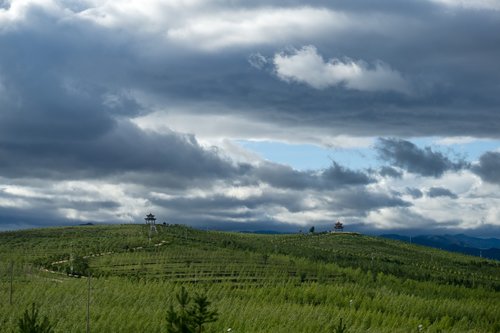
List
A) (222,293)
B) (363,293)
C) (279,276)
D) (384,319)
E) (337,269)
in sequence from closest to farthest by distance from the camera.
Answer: (384,319)
(222,293)
(363,293)
(279,276)
(337,269)

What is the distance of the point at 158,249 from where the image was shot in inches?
3243

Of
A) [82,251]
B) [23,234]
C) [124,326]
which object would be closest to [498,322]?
[124,326]

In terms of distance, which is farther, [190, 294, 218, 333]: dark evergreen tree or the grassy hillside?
the grassy hillside

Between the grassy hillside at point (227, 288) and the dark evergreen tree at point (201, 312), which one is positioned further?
the grassy hillside at point (227, 288)

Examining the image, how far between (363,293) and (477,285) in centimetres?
3549

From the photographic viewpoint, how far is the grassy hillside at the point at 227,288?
36219mm

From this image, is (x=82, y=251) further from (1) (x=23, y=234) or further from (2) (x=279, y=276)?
(1) (x=23, y=234)

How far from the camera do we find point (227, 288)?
187 ft

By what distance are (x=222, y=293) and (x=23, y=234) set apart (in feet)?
241

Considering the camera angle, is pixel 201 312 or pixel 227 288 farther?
pixel 227 288

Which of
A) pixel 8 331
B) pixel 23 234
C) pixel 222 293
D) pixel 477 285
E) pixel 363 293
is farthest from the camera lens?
pixel 23 234

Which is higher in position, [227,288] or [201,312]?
[201,312]

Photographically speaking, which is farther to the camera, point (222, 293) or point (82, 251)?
point (82, 251)

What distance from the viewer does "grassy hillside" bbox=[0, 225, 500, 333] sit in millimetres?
36219
